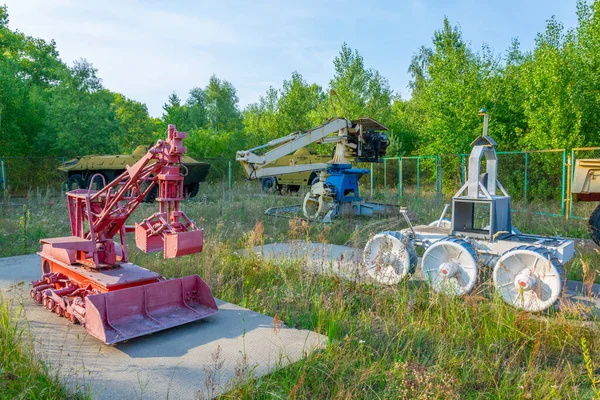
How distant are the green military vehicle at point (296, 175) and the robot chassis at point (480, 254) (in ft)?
42.8

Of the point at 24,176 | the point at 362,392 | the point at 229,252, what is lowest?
the point at 362,392

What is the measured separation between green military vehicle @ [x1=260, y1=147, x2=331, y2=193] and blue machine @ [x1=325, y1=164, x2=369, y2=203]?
731 centimetres

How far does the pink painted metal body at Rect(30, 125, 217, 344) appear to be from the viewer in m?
3.61

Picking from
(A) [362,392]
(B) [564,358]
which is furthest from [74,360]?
(B) [564,358]

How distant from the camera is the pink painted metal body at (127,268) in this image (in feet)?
11.8

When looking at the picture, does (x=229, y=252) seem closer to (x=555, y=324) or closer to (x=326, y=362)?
(x=326, y=362)

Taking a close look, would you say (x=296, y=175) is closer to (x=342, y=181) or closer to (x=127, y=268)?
(x=342, y=181)

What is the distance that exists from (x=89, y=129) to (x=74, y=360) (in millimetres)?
20679

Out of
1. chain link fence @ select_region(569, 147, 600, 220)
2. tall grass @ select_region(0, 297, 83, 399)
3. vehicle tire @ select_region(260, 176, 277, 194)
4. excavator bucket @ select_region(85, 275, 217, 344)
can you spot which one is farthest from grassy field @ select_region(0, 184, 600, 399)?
vehicle tire @ select_region(260, 176, 277, 194)

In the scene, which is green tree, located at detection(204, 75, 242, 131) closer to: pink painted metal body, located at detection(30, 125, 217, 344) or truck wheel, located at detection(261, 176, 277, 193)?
truck wheel, located at detection(261, 176, 277, 193)

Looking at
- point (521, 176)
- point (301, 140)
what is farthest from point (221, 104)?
point (301, 140)

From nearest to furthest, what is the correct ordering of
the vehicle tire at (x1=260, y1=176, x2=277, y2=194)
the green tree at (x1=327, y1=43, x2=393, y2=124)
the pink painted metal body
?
the pink painted metal body → the vehicle tire at (x1=260, y1=176, x2=277, y2=194) → the green tree at (x1=327, y1=43, x2=393, y2=124)

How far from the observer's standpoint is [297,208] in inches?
452

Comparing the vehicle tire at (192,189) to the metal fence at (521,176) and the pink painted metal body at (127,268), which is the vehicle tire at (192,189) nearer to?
the metal fence at (521,176)
